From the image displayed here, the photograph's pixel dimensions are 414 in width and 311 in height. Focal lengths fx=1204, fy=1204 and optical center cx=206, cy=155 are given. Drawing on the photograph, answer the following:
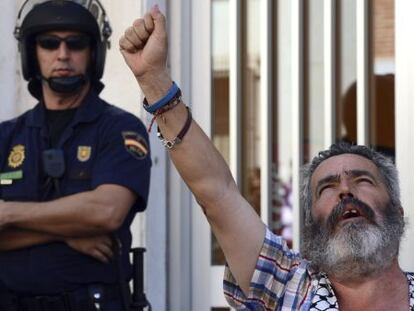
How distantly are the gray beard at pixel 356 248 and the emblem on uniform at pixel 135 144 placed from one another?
39.4 inches

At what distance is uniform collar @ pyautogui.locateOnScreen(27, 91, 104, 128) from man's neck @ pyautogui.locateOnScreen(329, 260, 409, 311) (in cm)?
124

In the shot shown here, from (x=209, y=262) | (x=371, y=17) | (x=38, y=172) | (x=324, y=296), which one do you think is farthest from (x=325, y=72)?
(x=324, y=296)

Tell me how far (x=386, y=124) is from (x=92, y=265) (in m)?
1.41

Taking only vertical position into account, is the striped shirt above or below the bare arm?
below

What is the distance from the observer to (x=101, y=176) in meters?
4.23

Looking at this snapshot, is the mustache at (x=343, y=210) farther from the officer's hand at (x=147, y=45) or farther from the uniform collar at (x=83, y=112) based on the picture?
the uniform collar at (x=83, y=112)

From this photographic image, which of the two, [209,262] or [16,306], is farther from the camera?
[209,262]

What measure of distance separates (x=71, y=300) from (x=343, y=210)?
111 centimetres

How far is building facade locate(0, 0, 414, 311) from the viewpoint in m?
4.94

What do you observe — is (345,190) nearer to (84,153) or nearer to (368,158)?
(368,158)

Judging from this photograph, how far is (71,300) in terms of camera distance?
415cm

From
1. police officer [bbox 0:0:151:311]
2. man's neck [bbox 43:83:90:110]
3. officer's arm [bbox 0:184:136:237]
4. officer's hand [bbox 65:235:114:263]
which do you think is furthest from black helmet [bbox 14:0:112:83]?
officer's hand [bbox 65:235:114:263]

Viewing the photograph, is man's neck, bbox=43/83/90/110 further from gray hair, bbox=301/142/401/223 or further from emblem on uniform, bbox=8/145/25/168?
gray hair, bbox=301/142/401/223

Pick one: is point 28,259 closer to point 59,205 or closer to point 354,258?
point 59,205
